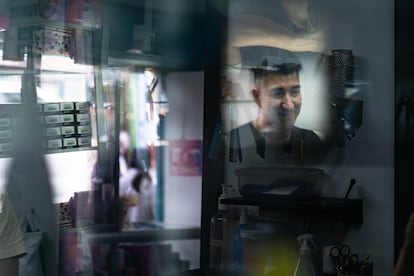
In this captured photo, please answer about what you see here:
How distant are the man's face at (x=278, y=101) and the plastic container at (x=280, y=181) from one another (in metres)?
0.16

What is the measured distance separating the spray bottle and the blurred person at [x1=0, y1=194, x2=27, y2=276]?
1.14m

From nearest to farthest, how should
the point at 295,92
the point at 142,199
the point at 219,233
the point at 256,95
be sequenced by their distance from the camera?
the point at 295,92 → the point at 256,95 → the point at 219,233 → the point at 142,199

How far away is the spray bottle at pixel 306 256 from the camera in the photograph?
2287 mm

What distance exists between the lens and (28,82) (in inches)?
112

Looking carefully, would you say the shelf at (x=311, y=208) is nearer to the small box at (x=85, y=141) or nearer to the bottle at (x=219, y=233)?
the bottle at (x=219, y=233)

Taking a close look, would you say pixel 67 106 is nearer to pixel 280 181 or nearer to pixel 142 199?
pixel 142 199

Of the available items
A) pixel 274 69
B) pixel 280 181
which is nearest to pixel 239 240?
pixel 280 181

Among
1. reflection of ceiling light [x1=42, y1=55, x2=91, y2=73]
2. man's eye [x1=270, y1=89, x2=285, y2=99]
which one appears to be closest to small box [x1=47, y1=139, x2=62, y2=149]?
reflection of ceiling light [x1=42, y1=55, x2=91, y2=73]

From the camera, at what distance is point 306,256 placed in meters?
2.30

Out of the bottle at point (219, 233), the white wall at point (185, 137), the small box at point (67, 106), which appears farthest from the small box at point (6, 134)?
the bottle at point (219, 233)

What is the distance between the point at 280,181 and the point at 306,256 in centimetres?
28

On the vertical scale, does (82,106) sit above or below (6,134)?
above
